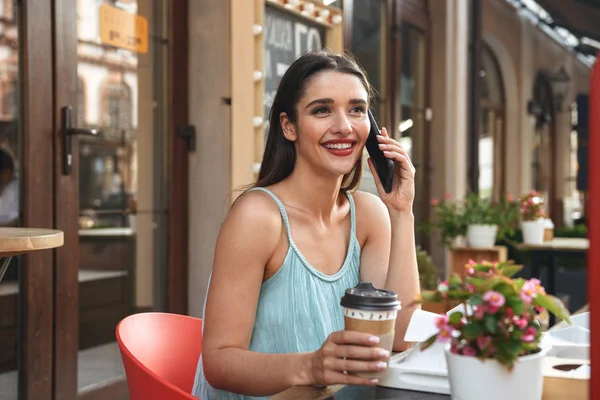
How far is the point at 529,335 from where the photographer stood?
0.89 meters

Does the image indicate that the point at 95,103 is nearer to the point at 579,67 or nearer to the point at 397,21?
the point at 397,21

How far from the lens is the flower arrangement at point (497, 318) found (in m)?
0.88

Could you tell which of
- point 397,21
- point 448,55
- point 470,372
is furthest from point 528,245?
point 470,372

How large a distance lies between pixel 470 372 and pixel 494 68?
1204 cm

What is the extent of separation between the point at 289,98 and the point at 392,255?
1.35ft

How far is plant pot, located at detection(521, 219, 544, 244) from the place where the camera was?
18.2 feet

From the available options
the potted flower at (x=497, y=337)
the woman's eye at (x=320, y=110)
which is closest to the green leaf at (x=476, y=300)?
the potted flower at (x=497, y=337)

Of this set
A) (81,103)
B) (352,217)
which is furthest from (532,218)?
(352,217)

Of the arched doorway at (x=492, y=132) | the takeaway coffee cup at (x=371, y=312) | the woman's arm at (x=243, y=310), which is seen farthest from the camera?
the arched doorway at (x=492, y=132)

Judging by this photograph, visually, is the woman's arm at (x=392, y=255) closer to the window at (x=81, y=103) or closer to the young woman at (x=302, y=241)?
the young woman at (x=302, y=241)

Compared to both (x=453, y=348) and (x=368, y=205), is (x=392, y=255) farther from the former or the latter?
(x=453, y=348)

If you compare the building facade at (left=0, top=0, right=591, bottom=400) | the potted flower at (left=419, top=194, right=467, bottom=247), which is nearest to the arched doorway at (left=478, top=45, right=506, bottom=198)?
the potted flower at (left=419, top=194, right=467, bottom=247)

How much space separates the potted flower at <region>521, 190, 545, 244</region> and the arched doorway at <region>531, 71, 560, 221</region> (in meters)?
8.10

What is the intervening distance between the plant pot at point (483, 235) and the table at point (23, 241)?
4.08 meters
